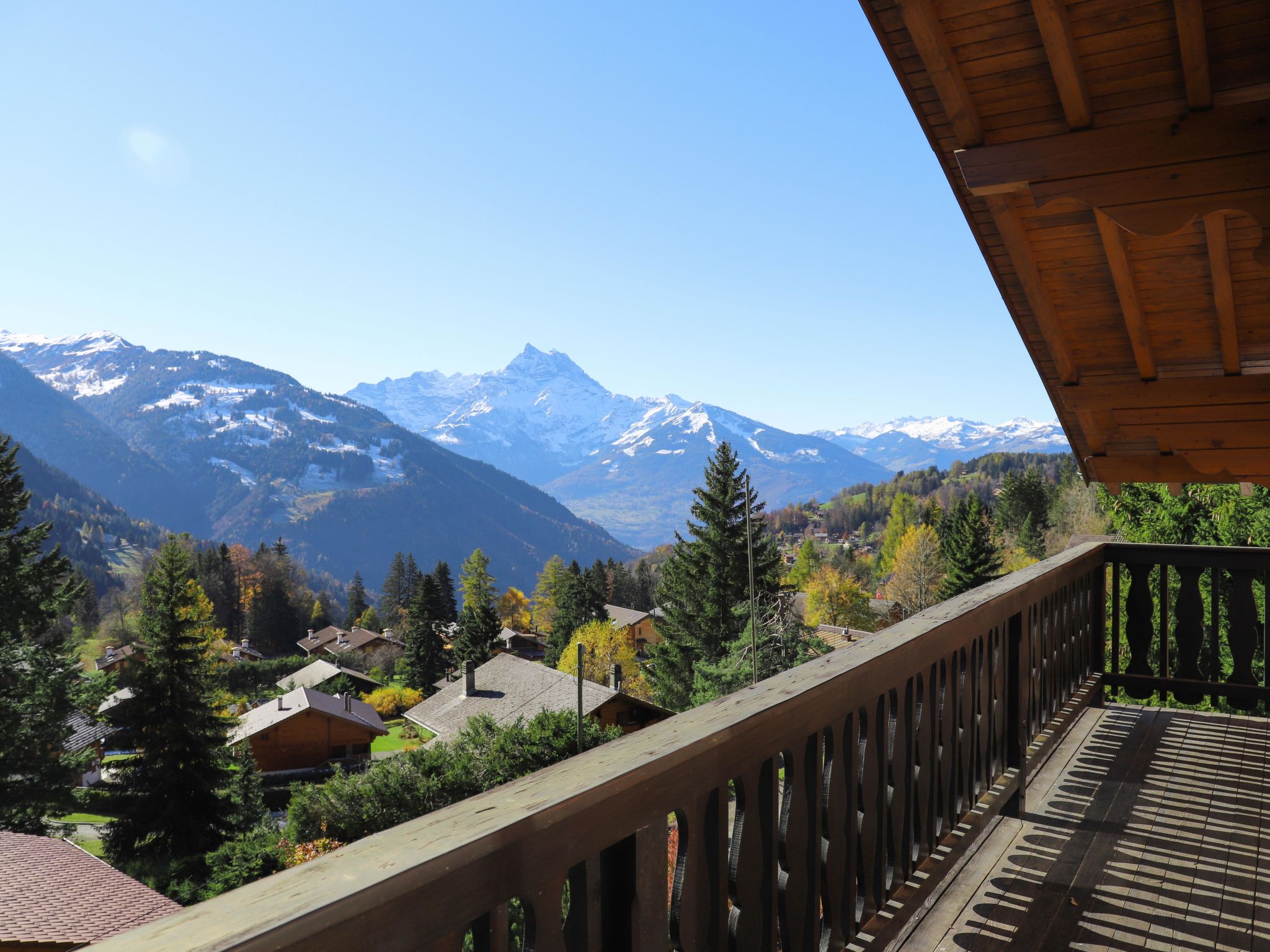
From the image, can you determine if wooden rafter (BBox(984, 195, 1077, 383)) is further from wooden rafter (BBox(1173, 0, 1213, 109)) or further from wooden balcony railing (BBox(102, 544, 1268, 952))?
wooden balcony railing (BBox(102, 544, 1268, 952))

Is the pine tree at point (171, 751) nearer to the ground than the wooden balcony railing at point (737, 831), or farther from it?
nearer to the ground

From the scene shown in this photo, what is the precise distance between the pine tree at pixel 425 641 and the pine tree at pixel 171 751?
85.4ft

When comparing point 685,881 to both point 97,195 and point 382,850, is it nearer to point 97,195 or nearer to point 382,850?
point 382,850

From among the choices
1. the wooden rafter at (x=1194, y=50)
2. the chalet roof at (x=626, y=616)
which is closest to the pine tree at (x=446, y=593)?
the chalet roof at (x=626, y=616)

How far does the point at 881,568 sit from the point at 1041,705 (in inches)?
2724

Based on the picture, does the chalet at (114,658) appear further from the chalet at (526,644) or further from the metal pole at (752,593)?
the metal pole at (752,593)

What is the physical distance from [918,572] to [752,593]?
99.8 feet

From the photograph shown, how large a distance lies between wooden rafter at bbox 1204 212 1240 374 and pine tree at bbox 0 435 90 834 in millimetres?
25873

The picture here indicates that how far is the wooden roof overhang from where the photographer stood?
2.40 metres

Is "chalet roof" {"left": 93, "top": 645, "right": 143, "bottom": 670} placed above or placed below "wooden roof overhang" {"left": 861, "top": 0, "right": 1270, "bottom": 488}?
below

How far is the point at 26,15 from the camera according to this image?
204 feet

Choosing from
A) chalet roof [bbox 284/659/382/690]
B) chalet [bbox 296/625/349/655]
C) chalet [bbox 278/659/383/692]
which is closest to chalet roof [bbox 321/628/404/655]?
chalet [bbox 296/625/349/655]

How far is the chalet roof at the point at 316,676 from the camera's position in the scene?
1984 inches

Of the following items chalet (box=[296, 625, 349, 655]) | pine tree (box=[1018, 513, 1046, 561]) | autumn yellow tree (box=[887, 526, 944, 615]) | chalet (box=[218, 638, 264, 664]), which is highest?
pine tree (box=[1018, 513, 1046, 561])
